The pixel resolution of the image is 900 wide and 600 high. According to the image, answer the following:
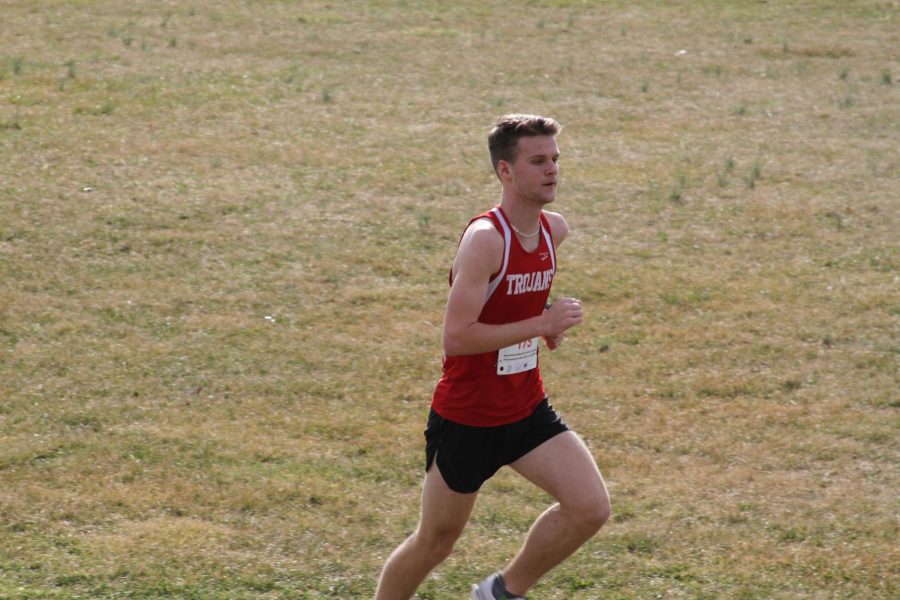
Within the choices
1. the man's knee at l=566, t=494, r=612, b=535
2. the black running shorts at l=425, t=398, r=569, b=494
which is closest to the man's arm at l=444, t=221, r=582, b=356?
the black running shorts at l=425, t=398, r=569, b=494

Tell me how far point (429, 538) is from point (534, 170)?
1.47 m

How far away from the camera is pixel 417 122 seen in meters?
14.8

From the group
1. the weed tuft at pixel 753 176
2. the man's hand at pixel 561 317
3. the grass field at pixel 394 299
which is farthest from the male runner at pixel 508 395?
the weed tuft at pixel 753 176

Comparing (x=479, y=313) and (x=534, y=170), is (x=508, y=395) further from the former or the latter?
(x=534, y=170)

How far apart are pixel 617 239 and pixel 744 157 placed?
2941mm

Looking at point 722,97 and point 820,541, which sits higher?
point 722,97

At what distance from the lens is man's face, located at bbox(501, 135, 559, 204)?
202 inches

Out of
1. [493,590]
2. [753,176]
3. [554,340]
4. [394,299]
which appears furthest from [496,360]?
[753,176]

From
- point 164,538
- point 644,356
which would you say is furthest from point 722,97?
point 164,538

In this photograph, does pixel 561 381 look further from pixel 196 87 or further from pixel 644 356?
pixel 196 87

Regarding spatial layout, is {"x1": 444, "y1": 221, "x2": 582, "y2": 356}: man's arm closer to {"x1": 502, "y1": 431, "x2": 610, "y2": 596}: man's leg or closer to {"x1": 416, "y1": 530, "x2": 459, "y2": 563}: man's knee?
{"x1": 502, "y1": 431, "x2": 610, "y2": 596}: man's leg

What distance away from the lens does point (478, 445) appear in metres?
5.22

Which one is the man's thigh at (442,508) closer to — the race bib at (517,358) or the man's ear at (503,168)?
the race bib at (517,358)

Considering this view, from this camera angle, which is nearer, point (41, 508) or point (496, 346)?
point (496, 346)
